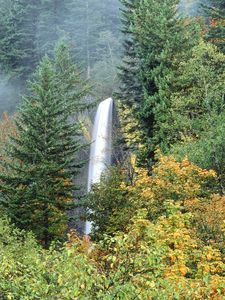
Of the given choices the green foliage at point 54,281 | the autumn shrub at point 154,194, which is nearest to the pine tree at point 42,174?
the autumn shrub at point 154,194

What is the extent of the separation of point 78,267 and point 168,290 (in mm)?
1584

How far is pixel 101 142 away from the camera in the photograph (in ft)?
122

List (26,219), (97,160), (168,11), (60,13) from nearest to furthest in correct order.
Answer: (26,219) < (168,11) < (97,160) < (60,13)

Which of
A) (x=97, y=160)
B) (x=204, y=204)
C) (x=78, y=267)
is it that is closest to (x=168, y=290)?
(x=78, y=267)

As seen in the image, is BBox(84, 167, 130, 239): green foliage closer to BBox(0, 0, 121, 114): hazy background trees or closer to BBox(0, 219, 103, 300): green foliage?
BBox(0, 219, 103, 300): green foliage

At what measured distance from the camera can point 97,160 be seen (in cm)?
3538

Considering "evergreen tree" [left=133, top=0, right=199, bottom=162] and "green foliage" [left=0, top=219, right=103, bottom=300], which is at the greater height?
"evergreen tree" [left=133, top=0, right=199, bottom=162]

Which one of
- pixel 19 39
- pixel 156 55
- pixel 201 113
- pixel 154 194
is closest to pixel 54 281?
pixel 154 194

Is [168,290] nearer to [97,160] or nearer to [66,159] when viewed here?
[66,159]

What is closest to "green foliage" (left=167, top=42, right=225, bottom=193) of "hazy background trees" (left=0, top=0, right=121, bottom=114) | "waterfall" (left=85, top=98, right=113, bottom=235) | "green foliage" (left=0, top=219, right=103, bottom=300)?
"waterfall" (left=85, top=98, right=113, bottom=235)

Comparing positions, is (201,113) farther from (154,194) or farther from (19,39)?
(19,39)

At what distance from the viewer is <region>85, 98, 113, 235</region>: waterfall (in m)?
34.5

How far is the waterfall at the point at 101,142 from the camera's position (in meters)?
34.5

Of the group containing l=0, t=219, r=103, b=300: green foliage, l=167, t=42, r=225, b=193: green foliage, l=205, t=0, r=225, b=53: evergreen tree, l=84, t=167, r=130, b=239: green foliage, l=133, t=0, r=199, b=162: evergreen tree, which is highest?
l=205, t=0, r=225, b=53: evergreen tree
